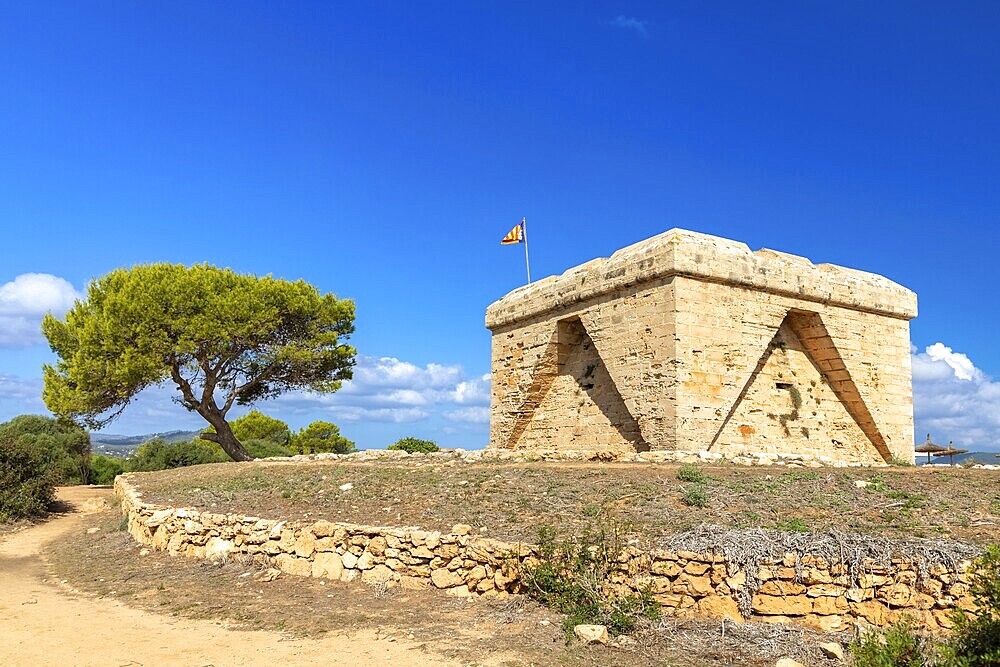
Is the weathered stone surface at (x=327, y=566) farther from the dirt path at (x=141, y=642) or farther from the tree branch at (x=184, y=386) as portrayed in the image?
the tree branch at (x=184, y=386)

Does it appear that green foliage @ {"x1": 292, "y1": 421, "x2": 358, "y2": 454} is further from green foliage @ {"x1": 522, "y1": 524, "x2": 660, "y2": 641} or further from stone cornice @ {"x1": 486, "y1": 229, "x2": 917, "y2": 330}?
green foliage @ {"x1": 522, "y1": 524, "x2": 660, "y2": 641}

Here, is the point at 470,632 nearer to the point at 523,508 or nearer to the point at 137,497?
the point at 523,508

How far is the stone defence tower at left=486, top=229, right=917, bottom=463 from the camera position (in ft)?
41.9

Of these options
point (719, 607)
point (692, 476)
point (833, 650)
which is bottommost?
point (833, 650)

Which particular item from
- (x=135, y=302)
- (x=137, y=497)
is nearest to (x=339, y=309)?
(x=135, y=302)

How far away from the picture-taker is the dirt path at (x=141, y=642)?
224 inches

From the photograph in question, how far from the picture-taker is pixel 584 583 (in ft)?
20.7

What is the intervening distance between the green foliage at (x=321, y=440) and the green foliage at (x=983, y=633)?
35.6 m

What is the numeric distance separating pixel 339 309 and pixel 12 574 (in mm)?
17257

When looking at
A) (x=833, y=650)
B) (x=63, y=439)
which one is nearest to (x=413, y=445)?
(x=63, y=439)

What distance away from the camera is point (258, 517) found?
933 cm

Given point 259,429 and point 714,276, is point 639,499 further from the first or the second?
point 259,429

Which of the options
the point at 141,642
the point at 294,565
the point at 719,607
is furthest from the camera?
the point at 294,565

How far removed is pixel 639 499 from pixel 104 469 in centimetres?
2532
